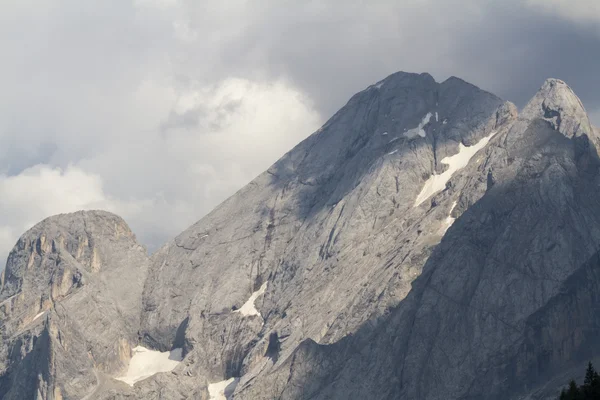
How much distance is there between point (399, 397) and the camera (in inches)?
7288

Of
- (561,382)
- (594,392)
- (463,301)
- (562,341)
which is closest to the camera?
(594,392)

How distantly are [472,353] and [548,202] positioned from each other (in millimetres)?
30948

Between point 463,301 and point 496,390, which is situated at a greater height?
point 463,301

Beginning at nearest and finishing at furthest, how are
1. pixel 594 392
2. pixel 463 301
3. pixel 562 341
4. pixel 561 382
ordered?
1. pixel 594 392
2. pixel 561 382
3. pixel 562 341
4. pixel 463 301

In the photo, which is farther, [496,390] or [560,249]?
[560,249]

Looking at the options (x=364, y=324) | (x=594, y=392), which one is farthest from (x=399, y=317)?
(x=594, y=392)

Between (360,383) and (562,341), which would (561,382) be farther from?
(360,383)

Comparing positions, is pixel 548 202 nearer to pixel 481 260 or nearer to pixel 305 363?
pixel 481 260

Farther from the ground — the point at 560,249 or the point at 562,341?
the point at 560,249

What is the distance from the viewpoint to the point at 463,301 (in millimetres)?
192125

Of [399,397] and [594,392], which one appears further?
[399,397]

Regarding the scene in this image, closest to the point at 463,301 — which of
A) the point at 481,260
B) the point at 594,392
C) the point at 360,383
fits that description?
the point at 481,260

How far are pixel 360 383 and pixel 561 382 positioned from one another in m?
35.6

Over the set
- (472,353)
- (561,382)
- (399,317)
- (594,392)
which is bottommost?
(594,392)
